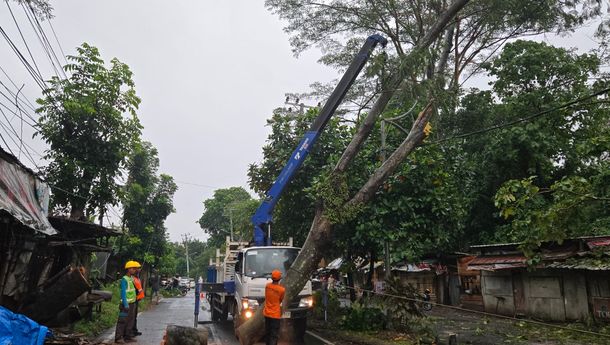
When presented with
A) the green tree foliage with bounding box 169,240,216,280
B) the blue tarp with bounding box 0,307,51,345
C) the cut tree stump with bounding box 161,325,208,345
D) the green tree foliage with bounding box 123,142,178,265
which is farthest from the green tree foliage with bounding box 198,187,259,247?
the blue tarp with bounding box 0,307,51,345

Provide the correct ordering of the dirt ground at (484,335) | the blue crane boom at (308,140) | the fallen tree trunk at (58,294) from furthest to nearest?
the blue crane boom at (308,140) → the dirt ground at (484,335) → the fallen tree trunk at (58,294)

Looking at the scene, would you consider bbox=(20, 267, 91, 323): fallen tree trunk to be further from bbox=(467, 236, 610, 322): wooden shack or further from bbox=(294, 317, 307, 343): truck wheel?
bbox=(467, 236, 610, 322): wooden shack

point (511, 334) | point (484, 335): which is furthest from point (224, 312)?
point (511, 334)

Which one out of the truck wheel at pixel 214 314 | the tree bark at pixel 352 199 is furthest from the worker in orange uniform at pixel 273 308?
the truck wheel at pixel 214 314

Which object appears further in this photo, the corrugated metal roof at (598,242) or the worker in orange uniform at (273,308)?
the corrugated metal roof at (598,242)

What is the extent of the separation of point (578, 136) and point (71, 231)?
2042cm

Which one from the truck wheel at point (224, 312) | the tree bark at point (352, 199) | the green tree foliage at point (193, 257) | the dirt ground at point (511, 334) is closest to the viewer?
the tree bark at point (352, 199)

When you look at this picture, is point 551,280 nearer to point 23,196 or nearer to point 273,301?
point 273,301

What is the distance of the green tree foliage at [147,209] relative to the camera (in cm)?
2758

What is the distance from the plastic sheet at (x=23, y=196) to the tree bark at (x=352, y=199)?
4.66 metres

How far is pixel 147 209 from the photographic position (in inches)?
1219

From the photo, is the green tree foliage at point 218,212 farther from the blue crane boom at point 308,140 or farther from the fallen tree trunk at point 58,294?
the fallen tree trunk at point 58,294

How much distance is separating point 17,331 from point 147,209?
25.3 m

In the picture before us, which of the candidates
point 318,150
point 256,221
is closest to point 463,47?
point 318,150
